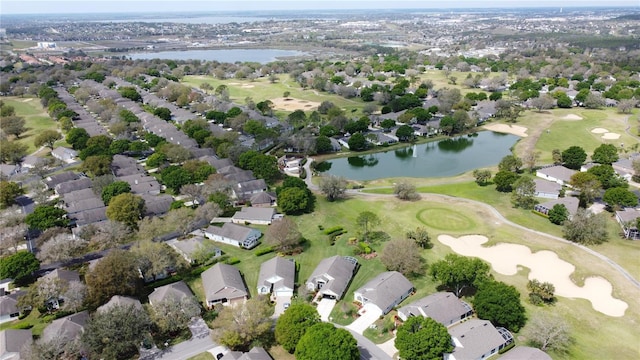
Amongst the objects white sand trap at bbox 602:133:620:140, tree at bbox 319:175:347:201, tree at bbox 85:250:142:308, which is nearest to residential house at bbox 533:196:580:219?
tree at bbox 319:175:347:201

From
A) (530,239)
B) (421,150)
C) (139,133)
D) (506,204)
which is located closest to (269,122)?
(139,133)

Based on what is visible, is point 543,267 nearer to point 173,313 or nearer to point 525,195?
point 525,195

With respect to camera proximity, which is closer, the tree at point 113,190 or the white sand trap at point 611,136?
the tree at point 113,190

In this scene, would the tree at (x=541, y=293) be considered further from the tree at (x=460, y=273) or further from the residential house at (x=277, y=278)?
the residential house at (x=277, y=278)

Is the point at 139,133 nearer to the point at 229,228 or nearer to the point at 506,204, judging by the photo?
the point at 229,228

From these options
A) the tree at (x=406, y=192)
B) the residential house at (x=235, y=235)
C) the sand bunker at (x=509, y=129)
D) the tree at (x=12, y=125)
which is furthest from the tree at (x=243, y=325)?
the tree at (x=12, y=125)

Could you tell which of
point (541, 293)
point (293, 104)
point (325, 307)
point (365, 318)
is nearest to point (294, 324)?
point (325, 307)
